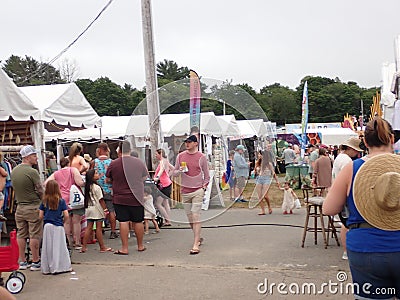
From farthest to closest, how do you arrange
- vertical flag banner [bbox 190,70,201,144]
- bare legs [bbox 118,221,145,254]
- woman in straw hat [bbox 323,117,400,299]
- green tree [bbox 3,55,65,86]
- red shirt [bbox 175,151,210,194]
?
green tree [bbox 3,55,65,86], bare legs [bbox 118,221,145,254], red shirt [bbox 175,151,210,194], vertical flag banner [bbox 190,70,201,144], woman in straw hat [bbox 323,117,400,299]

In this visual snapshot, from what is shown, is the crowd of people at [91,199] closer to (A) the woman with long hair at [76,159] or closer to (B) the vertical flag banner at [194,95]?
(A) the woman with long hair at [76,159]

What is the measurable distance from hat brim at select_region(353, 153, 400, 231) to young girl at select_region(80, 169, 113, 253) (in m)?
5.57

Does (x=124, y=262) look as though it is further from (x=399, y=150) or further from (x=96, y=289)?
(x=399, y=150)

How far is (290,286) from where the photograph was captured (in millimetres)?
5586

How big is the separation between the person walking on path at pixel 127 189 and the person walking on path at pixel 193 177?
655mm

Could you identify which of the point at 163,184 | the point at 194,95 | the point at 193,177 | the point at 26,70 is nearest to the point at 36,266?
the point at 193,177

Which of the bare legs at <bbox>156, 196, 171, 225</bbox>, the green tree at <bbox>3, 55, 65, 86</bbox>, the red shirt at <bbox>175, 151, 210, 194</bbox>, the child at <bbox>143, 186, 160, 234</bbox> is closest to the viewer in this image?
the red shirt at <bbox>175, 151, 210, 194</bbox>

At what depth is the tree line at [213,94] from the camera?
6590 mm

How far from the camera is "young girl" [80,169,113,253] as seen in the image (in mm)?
7848

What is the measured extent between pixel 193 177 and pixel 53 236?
2183mm

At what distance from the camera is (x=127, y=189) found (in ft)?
25.2

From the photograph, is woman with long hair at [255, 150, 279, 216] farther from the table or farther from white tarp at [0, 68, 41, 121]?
the table

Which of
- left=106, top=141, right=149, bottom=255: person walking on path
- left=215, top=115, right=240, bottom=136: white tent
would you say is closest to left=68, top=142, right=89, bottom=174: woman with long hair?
left=106, top=141, right=149, bottom=255: person walking on path

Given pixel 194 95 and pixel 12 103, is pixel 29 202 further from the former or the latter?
pixel 12 103
